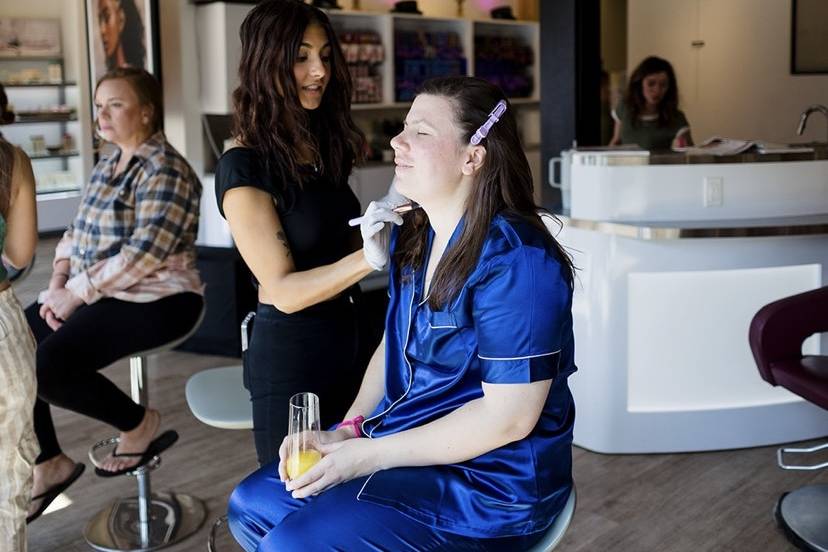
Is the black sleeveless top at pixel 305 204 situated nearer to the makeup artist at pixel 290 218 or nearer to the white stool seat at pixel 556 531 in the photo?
the makeup artist at pixel 290 218

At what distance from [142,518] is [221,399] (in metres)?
0.77

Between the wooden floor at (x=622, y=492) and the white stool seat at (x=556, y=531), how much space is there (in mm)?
1160

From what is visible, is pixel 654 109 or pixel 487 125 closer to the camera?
pixel 487 125

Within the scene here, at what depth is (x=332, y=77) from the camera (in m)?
2.21

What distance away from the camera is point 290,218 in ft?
6.89

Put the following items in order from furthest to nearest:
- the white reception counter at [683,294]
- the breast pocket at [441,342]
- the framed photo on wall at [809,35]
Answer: the framed photo on wall at [809,35]
the white reception counter at [683,294]
the breast pocket at [441,342]

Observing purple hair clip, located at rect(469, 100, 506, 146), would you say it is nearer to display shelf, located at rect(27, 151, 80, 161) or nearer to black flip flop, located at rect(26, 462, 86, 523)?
black flip flop, located at rect(26, 462, 86, 523)

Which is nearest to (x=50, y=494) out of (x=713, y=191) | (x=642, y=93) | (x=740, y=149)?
(x=713, y=191)

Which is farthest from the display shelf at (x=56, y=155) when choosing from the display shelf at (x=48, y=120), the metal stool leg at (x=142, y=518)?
the metal stool leg at (x=142, y=518)

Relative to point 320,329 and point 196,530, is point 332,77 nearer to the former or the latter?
point 320,329

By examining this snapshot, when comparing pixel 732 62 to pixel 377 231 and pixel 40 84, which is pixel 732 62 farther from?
pixel 377 231

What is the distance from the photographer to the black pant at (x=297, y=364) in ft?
6.91

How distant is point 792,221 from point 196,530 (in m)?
2.18

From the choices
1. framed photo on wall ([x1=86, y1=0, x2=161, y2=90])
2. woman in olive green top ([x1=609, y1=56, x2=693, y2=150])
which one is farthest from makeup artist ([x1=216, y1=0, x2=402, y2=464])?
framed photo on wall ([x1=86, y1=0, x2=161, y2=90])
